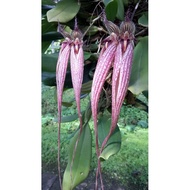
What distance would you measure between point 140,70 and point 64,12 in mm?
Answer: 178

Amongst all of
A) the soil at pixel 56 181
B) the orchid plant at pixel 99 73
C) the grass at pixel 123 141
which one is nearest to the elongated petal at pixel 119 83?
the orchid plant at pixel 99 73

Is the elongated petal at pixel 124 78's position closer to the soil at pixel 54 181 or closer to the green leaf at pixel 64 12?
the green leaf at pixel 64 12

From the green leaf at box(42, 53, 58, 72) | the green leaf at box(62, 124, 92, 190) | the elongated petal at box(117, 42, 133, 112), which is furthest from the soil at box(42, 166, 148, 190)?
the elongated petal at box(117, 42, 133, 112)

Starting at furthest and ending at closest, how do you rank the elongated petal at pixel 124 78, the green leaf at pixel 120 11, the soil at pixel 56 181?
1. the soil at pixel 56 181
2. the green leaf at pixel 120 11
3. the elongated petal at pixel 124 78

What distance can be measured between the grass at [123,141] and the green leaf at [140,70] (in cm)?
18

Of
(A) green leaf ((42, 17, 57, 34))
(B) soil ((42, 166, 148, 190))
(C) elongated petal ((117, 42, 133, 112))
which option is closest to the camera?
(C) elongated petal ((117, 42, 133, 112))

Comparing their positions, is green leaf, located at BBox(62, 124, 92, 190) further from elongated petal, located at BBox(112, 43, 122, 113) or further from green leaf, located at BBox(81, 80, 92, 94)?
elongated petal, located at BBox(112, 43, 122, 113)

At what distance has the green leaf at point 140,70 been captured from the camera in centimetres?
34

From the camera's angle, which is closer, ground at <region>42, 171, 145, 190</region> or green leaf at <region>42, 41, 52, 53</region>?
green leaf at <region>42, 41, 52, 53</region>

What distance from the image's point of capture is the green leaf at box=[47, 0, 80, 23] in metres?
0.45

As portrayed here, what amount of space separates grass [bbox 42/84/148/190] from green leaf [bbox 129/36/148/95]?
0.58 ft
